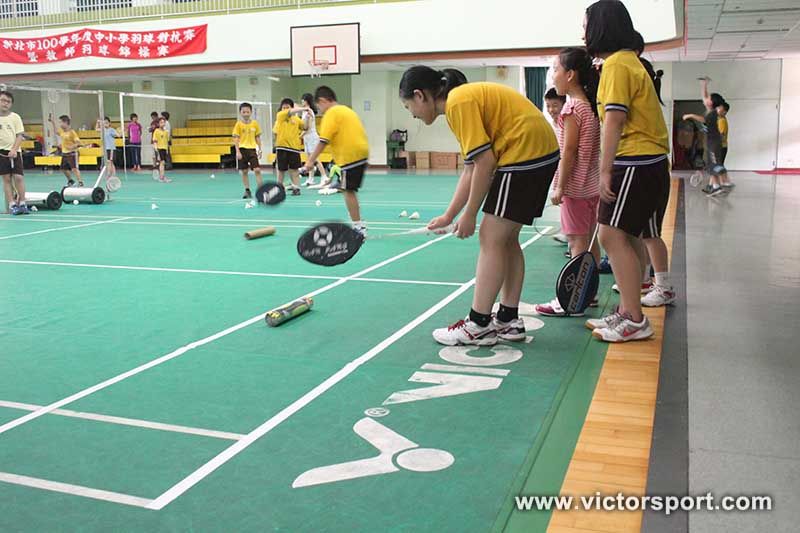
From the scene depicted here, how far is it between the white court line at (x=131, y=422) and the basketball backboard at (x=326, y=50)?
69.2 ft

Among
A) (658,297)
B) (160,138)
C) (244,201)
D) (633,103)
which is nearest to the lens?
(633,103)

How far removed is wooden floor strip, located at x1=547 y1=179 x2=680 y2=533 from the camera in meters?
2.55

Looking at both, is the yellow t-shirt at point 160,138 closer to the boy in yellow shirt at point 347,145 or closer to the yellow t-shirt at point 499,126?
the boy in yellow shirt at point 347,145

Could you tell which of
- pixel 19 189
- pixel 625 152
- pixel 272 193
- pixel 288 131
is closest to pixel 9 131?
pixel 19 189

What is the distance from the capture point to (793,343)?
4574mm

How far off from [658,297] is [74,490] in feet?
13.9

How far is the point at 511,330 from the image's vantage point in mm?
4770

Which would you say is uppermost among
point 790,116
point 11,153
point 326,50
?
→ point 326,50

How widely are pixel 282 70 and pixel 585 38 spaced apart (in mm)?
23884

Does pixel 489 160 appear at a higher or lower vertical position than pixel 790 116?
lower

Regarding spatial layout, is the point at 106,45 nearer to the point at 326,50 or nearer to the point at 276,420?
the point at 326,50

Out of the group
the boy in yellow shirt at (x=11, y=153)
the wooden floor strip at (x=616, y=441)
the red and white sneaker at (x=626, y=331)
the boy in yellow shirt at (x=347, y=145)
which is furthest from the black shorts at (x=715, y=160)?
the boy in yellow shirt at (x=11, y=153)

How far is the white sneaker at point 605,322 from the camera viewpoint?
15.5ft

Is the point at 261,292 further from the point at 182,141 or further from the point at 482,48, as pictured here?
the point at 182,141
